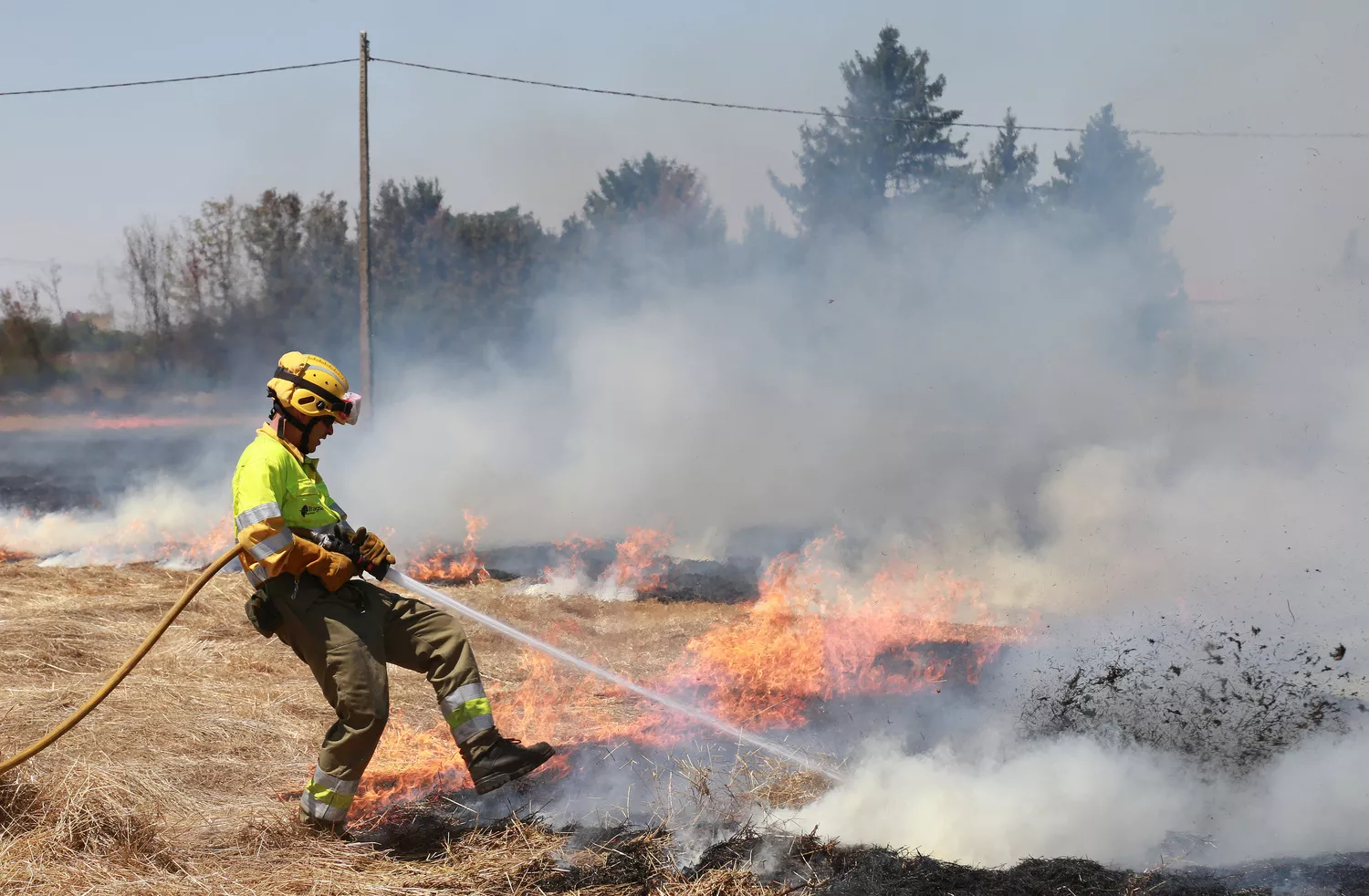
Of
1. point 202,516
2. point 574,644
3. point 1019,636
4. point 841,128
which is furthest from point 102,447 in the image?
point 1019,636

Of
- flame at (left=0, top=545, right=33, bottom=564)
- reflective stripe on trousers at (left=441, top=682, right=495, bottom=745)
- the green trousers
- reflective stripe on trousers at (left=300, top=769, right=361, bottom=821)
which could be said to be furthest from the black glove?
flame at (left=0, top=545, right=33, bottom=564)

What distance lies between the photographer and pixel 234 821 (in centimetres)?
444

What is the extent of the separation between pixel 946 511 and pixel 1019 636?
426 cm

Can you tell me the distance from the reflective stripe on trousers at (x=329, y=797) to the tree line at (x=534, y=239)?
41.4 ft

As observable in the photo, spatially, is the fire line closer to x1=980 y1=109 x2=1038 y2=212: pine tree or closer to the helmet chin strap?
the helmet chin strap

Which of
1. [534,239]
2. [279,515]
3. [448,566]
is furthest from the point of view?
[534,239]

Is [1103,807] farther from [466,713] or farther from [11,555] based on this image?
[11,555]

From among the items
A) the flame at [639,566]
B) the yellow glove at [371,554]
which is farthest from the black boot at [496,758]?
the flame at [639,566]

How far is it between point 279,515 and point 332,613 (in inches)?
17.8

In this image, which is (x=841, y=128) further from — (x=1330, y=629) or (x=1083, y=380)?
(x=1330, y=629)

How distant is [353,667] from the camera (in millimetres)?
4098

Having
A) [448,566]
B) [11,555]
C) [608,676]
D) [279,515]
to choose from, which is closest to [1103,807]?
[608,676]

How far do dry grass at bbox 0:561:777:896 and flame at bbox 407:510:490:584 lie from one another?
1.21 metres

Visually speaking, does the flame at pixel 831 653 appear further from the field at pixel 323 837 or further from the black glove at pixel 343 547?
the black glove at pixel 343 547
